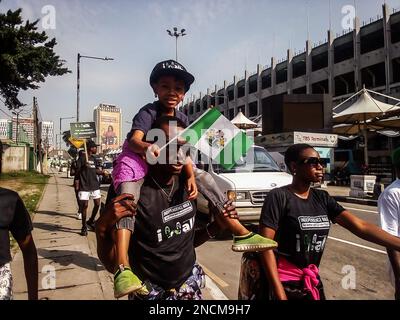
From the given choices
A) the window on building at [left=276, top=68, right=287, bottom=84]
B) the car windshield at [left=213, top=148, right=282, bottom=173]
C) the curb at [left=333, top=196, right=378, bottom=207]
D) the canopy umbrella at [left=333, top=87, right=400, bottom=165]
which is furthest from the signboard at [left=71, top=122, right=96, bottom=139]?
the window on building at [left=276, top=68, right=287, bottom=84]

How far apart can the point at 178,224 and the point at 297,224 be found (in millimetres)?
906

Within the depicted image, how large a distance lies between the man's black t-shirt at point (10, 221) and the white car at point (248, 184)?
181 inches

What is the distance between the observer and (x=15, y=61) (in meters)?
16.6

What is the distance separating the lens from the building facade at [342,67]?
33.6 meters

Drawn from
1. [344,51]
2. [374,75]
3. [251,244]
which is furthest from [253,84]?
[251,244]

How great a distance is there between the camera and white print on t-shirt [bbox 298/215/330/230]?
243 cm

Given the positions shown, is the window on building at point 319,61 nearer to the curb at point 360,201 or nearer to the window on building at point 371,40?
the window on building at point 371,40

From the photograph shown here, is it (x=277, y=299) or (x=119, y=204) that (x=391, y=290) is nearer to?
(x=277, y=299)

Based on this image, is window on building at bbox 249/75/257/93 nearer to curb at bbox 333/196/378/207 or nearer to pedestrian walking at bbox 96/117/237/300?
curb at bbox 333/196/378/207

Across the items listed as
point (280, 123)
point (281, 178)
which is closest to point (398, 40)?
point (280, 123)

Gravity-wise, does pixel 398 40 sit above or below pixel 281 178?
above

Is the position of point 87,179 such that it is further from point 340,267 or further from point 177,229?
point 177,229

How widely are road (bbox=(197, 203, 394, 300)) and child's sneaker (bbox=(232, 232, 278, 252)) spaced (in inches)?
96.4

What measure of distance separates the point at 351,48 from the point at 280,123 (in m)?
20.5
